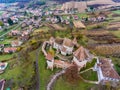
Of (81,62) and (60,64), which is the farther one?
(60,64)

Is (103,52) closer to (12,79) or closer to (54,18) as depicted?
(12,79)

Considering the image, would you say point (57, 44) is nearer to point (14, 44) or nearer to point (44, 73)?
point (44, 73)

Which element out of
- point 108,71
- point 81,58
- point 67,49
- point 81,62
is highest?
point 81,58

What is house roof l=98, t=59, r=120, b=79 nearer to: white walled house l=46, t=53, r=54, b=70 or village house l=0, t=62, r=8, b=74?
white walled house l=46, t=53, r=54, b=70

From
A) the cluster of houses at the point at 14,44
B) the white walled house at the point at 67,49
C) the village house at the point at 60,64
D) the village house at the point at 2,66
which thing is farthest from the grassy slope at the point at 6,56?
the village house at the point at 60,64

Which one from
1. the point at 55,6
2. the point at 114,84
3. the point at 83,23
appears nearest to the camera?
the point at 114,84

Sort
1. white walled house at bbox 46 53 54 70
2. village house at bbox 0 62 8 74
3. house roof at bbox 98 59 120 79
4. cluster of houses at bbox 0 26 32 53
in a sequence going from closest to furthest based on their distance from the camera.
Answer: house roof at bbox 98 59 120 79 < white walled house at bbox 46 53 54 70 < village house at bbox 0 62 8 74 < cluster of houses at bbox 0 26 32 53

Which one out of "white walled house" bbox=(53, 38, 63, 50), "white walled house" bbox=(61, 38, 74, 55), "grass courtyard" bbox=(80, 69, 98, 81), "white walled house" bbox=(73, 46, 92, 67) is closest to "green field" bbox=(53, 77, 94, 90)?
"grass courtyard" bbox=(80, 69, 98, 81)

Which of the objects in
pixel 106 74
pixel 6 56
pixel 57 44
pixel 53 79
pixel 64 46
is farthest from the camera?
pixel 6 56

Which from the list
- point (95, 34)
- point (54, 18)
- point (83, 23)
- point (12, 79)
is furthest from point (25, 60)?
point (54, 18)

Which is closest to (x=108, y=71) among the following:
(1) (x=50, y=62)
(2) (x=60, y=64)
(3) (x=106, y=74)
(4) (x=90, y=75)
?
(3) (x=106, y=74)

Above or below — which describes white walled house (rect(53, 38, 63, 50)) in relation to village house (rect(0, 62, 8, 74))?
above
